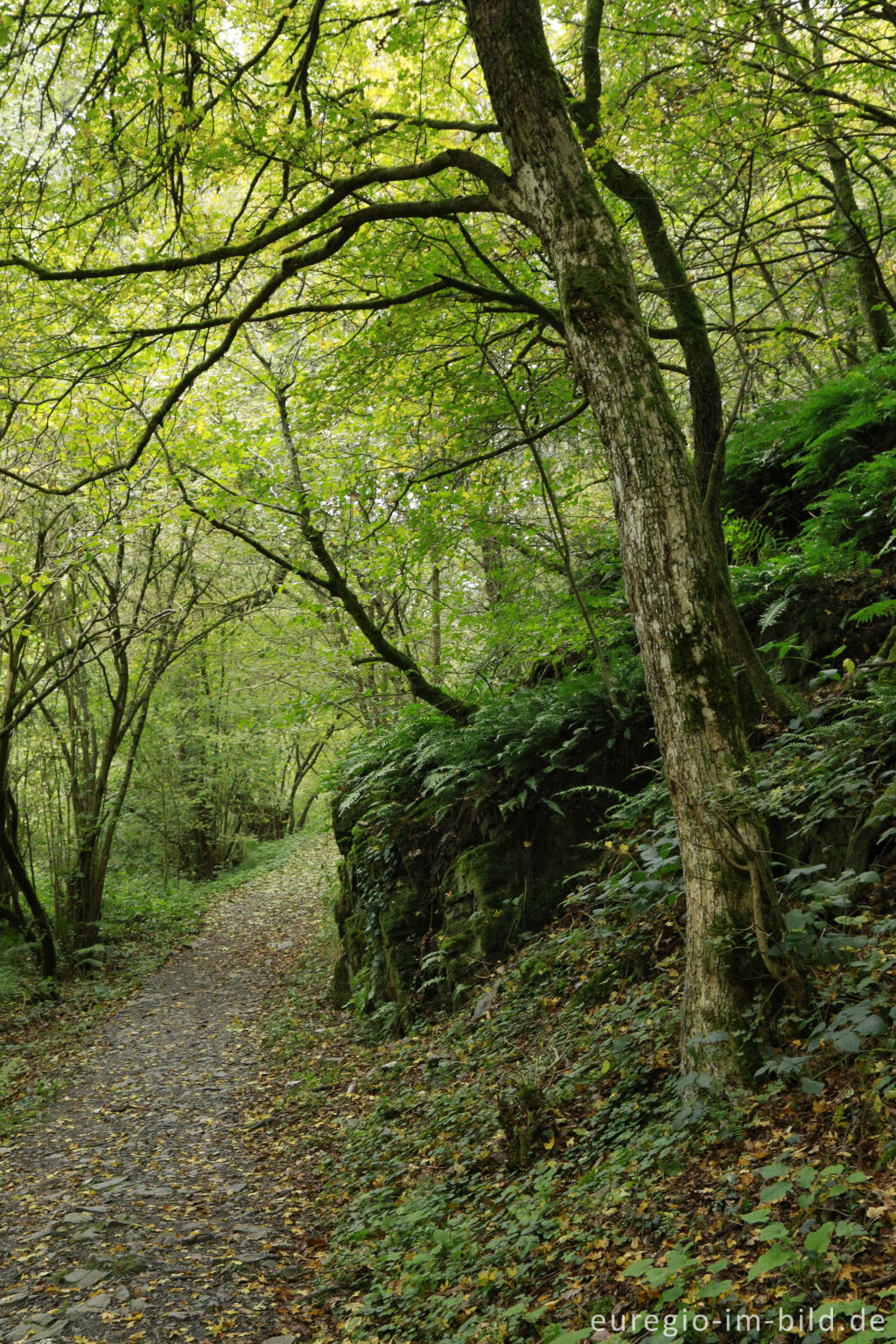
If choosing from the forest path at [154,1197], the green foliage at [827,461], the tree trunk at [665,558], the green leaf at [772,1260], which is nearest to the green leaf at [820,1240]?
the green leaf at [772,1260]

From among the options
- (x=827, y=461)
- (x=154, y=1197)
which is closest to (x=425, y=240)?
(x=827, y=461)

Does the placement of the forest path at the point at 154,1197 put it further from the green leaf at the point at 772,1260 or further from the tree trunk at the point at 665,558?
the tree trunk at the point at 665,558

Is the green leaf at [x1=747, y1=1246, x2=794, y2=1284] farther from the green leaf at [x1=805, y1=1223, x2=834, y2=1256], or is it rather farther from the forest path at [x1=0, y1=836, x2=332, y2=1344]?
the forest path at [x1=0, y1=836, x2=332, y2=1344]

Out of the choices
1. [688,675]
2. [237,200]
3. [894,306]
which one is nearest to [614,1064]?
[688,675]

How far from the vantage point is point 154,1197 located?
19.0ft

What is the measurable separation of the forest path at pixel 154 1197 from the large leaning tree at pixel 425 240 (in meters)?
3.04

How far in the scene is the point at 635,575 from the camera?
157 inches

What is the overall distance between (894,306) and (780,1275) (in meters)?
7.10

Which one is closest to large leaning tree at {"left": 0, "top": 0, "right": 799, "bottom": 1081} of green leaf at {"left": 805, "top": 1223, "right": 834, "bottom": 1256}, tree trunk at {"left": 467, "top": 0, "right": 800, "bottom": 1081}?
tree trunk at {"left": 467, "top": 0, "right": 800, "bottom": 1081}

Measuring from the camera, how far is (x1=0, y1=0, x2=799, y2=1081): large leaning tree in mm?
3785

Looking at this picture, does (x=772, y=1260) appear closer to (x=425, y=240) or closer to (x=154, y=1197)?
(x=154, y=1197)

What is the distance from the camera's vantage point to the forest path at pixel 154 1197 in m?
4.37

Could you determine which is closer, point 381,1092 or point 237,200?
point 381,1092

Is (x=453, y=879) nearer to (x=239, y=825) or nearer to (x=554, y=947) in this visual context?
(x=554, y=947)
